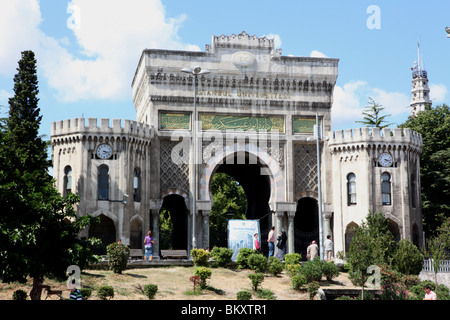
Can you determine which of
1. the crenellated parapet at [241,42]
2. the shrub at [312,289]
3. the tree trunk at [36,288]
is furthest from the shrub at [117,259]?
the crenellated parapet at [241,42]

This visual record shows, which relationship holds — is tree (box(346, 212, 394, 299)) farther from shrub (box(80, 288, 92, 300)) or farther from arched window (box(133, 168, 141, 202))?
arched window (box(133, 168, 141, 202))

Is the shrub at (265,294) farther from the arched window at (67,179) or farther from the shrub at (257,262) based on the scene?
the arched window at (67,179)

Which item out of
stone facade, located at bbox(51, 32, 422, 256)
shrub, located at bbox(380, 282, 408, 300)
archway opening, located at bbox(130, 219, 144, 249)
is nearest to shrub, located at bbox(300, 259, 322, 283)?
shrub, located at bbox(380, 282, 408, 300)

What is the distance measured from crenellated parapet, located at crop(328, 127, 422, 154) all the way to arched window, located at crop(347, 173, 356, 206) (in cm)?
169

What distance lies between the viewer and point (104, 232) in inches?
1351

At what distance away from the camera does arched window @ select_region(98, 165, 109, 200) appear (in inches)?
1344

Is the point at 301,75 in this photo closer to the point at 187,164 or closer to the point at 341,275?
the point at 187,164

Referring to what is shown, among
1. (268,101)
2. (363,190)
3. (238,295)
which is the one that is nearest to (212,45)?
(268,101)

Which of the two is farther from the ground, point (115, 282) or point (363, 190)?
point (363, 190)

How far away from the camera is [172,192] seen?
118ft

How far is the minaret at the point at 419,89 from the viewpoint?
354 ft

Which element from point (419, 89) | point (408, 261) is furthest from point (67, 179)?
point (419, 89)

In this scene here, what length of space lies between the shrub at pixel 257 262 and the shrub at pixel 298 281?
2.70 m
